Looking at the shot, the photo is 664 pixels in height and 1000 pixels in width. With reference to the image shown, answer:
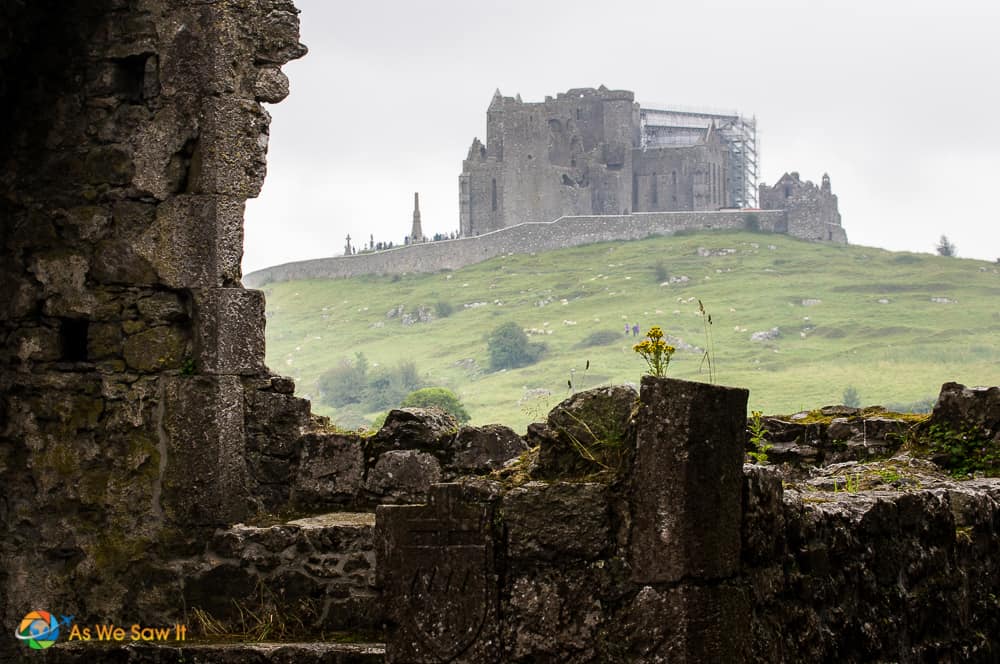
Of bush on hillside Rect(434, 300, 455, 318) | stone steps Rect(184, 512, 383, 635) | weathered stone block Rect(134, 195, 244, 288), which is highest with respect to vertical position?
bush on hillside Rect(434, 300, 455, 318)

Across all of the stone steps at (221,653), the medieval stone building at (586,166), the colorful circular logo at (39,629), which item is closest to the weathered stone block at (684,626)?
the stone steps at (221,653)

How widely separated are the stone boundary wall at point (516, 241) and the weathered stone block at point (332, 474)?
99.3 m

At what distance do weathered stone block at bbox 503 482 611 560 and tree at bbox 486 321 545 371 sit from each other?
79.2 m

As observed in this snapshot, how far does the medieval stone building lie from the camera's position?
11669 centimetres

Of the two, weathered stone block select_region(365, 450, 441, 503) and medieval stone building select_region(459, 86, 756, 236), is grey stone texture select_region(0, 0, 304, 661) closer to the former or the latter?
weathered stone block select_region(365, 450, 441, 503)

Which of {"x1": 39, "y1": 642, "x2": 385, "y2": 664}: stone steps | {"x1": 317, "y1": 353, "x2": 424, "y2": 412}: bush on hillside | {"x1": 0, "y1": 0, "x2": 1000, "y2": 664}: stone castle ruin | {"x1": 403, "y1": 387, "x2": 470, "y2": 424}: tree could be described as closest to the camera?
{"x1": 39, "y1": 642, "x2": 385, "y2": 664}: stone steps

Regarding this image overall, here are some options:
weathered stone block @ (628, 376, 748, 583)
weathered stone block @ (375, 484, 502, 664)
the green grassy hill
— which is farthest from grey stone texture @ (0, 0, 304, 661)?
the green grassy hill

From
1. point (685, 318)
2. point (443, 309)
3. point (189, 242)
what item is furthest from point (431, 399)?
point (443, 309)

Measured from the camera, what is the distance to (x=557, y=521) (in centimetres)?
546

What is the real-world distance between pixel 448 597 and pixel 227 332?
394cm

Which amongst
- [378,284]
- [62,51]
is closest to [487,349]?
[378,284]

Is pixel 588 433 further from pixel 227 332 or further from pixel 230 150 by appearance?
pixel 230 150

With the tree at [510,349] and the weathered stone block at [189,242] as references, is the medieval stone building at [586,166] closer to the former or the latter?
the tree at [510,349]

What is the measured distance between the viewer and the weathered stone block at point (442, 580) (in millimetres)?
5434
